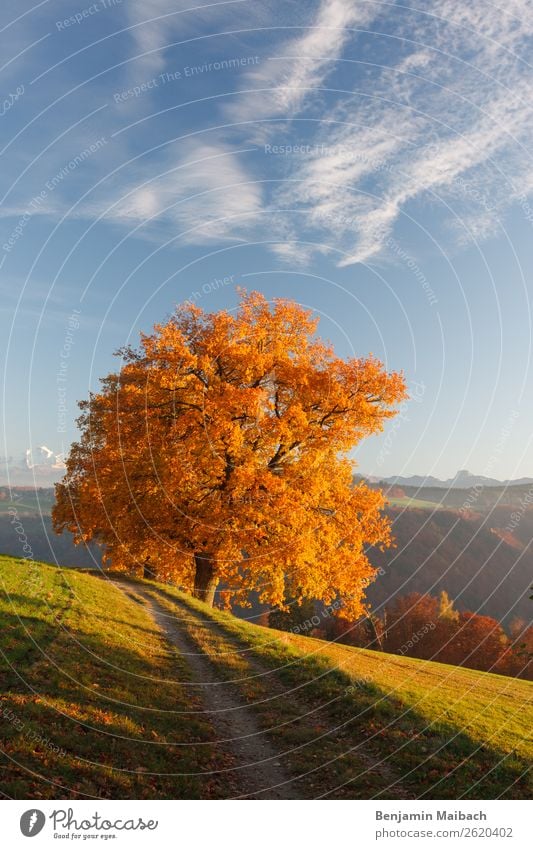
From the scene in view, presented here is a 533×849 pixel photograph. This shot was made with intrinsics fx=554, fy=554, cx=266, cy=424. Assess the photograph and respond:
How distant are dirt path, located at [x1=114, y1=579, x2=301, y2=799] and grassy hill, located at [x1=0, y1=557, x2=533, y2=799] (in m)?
0.12

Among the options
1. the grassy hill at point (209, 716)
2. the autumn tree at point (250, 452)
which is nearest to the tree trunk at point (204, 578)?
the autumn tree at point (250, 452)

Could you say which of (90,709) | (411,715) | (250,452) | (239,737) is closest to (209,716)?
(239,737)

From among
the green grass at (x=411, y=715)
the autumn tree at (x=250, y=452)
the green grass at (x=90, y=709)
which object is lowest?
the green grass at (x=411, y=715)

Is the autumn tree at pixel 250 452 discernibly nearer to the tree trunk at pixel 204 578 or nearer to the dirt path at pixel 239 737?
the tree trunk at pixel 204 578

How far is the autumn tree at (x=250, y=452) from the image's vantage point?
28.7 meters

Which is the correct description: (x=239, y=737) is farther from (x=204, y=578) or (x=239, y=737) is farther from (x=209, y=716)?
(x=204, y=578)

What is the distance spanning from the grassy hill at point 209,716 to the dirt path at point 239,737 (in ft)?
0.38

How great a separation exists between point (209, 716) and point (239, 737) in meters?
1.46

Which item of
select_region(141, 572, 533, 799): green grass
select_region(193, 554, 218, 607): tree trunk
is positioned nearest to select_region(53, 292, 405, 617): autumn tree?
select_region(193, 554, 218, 607): tree trunk

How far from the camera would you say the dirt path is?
1210cm

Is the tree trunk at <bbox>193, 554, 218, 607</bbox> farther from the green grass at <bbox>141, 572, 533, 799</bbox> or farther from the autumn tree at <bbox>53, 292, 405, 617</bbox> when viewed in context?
the green grass at <bbox>141, 572, 533, 799</bbox>

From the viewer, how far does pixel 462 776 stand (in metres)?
12.7
